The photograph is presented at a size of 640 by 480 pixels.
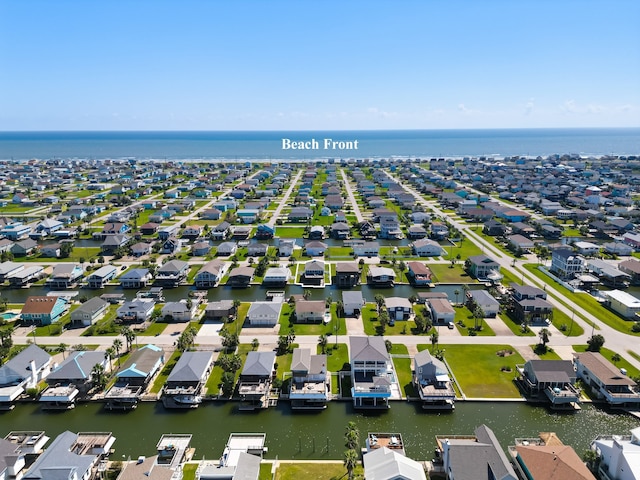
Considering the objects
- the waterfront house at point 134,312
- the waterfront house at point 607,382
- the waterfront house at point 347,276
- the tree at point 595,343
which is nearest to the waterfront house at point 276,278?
the waterfront house at point 347,276

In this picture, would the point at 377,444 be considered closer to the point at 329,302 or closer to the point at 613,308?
the point at 329,302

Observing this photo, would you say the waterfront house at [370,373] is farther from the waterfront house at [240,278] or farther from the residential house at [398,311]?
the waterfront house at [240,278]

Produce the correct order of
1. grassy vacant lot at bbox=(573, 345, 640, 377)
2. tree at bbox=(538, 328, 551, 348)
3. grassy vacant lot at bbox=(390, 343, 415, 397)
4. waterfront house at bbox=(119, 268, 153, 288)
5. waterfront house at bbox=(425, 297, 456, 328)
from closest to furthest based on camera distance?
grassy vacant lot at bbox=(390, 343, 415, 397) → grassy vacant lot at bbox=(573, 345, 640, 377) → tree at bbox=(538, 328, 551, 348) → waterfront house at bbox=(425, 297, 456, 328) → waterfront house at bbox=(119, 268, 153, 288)

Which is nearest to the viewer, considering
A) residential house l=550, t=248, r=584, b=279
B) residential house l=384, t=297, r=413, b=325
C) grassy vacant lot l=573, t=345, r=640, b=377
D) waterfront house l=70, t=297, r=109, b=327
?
grassy vacant lot l=573, t=345, r=640, b=377

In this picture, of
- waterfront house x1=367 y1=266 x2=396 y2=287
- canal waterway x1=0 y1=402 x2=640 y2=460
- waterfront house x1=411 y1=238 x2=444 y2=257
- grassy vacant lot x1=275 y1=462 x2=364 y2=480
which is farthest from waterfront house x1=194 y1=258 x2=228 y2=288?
grassy vacant lot x1=275 y1=462 x2=364 y2=480

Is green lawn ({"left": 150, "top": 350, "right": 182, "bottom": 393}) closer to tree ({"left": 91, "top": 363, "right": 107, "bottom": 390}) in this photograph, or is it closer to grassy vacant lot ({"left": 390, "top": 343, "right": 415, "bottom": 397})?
tree ({"left": 91, "top": 363, "right": 107, "bottom": 390})

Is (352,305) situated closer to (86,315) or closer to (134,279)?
(86,315)

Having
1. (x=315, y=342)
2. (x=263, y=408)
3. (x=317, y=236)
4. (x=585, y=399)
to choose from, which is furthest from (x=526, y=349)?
(x=317, y=236)
